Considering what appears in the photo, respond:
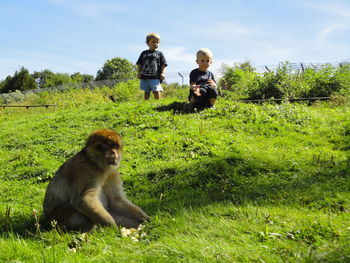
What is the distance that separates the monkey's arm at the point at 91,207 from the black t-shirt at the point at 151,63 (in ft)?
26.8

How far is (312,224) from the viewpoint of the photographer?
3668 mm

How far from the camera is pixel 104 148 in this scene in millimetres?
Result: 4090

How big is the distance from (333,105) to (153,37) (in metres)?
6.55

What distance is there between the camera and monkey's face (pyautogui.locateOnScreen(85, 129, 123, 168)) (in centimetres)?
405

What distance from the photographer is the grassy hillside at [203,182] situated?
343 cm

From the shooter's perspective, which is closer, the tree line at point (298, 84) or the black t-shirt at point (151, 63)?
the black t-shirt at point (151, 63)

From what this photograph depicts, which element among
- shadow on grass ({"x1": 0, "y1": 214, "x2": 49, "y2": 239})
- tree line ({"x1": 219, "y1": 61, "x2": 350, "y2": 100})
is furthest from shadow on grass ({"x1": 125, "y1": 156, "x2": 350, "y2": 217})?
tree line ({"x1": 219, "y1": 61, "x2": 350, "y2": 100})

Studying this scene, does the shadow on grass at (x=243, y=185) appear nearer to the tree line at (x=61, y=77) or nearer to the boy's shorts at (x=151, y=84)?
the boy's shorts at (x=151, y=84)

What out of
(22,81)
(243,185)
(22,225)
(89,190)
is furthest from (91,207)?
(22,81)

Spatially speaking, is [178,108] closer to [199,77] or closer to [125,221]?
[199,77]

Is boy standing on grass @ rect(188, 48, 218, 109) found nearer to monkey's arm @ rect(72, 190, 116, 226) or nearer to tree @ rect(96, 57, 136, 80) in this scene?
monkey's arm @ rect(72, 190, 116, 226)

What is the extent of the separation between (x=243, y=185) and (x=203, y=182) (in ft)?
2.19

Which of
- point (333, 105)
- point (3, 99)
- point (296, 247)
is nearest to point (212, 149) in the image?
point (296, 247)

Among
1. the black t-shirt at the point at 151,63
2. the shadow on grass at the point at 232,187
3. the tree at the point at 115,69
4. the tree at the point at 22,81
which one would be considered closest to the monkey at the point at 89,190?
the shadow on grass at the point at 232,187
